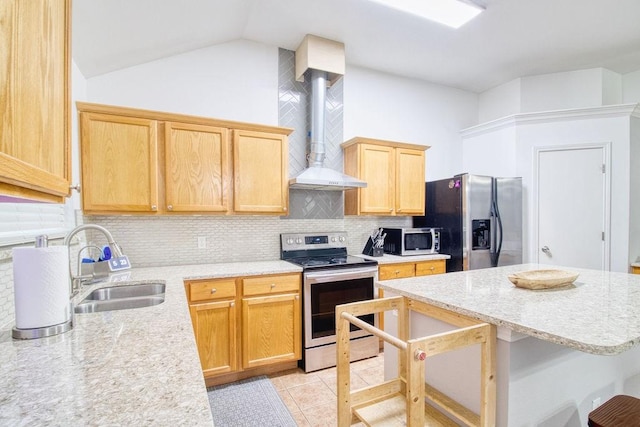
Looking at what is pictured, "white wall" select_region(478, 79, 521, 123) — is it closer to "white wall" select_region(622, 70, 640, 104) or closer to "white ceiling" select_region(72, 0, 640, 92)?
"white ceiling" select_region(72, 0, 640, 92)

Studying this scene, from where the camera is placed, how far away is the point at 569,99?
3871 mm

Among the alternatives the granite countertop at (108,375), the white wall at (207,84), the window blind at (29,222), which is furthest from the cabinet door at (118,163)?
the granite countertop at (108,375)

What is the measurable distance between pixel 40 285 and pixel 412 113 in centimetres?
403

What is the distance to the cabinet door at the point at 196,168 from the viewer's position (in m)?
2.57

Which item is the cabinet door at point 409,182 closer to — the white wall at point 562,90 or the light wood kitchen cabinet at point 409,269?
the light wood kitchen cabinet at point 409,269

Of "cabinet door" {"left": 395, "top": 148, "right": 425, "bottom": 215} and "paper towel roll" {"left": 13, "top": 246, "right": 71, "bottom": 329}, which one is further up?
"cabinet door" {"left": 395, "top": 148, "right": 425, "bottom": 215}

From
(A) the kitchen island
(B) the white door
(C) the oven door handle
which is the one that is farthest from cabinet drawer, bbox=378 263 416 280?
(B) the white door

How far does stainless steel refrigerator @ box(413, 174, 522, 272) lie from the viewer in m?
3.35

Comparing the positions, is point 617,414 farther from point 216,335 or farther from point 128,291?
point 128,291

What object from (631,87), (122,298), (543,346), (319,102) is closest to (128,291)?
(122,298)

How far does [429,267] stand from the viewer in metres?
3.40

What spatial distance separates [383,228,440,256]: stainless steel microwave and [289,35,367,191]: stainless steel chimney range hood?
0.77 meters

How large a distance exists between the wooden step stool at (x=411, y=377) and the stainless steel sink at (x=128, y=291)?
4.12 ft

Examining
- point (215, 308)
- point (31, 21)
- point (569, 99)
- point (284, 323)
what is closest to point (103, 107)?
point (215, 308)
